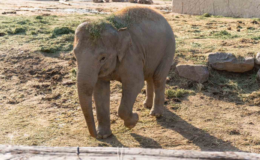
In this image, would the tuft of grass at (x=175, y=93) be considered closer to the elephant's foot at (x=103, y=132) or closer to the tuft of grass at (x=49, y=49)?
the elephant's foot at (x=103, y=132)

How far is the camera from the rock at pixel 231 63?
618cm

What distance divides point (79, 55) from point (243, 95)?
3.42 metres

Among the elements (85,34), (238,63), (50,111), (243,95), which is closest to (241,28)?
(238,63)

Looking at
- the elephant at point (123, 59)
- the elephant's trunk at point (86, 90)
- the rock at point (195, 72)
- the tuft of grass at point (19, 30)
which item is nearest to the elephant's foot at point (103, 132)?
the elephant at point (123, 59)

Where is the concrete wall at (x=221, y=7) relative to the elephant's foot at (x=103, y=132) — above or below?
above

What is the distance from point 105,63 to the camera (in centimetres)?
355

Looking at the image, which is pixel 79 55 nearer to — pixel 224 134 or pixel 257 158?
pixel 257 158

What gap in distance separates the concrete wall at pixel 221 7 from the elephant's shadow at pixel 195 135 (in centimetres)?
859

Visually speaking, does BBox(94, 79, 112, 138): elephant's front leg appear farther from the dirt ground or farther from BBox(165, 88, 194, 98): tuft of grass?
BBox(165, 88, 194, 98): tuft of grass

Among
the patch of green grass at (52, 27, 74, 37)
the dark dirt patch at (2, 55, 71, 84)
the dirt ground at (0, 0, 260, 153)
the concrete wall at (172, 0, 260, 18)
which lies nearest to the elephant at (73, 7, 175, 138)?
the dirt ground at (0, 0, 260, 153)

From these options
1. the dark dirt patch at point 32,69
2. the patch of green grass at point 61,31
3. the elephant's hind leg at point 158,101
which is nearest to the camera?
the elephant's hind leg at point 158,101

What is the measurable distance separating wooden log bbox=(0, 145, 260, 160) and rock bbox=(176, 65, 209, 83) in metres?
3.79

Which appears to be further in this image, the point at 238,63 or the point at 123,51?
the point at 238,63

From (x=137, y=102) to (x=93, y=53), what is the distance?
7.65 ft
